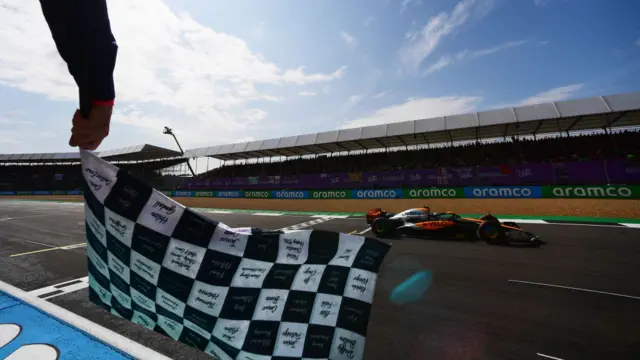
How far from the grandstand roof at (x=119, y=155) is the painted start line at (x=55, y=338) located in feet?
86.7

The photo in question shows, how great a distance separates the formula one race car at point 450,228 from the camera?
25.0ft

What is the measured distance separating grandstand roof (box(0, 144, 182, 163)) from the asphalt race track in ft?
81.0

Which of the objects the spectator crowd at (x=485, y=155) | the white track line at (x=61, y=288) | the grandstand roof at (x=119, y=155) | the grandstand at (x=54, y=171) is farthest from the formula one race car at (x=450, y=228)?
the grandstand at (x=54, y=171)

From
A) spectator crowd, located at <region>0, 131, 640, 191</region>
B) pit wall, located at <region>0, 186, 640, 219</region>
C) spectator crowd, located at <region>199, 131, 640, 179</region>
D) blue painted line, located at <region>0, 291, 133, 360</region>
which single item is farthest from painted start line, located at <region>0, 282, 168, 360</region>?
spectator crowd, located at <region>199, 131, 640, 179</region>

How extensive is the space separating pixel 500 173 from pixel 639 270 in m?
13.9

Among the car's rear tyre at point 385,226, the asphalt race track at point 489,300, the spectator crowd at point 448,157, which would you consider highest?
the spectator crowd at point 448,157

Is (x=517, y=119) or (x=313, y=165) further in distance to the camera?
(x=313, y=165)

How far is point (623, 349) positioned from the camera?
285 cm

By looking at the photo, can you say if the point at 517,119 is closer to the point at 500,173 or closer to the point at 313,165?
the point at 500,173

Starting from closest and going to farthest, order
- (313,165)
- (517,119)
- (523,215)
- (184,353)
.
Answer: (184,353)
(523,215)
(517,119)
(313,165)

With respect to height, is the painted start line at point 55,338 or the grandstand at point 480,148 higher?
the grandstand at point 480,148

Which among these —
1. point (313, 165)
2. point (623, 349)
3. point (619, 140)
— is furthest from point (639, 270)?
point (313, 165)

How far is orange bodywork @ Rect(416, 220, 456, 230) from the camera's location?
8.30 m

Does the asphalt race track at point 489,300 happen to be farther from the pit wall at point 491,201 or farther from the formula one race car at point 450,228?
the pit wall at point 491,201
